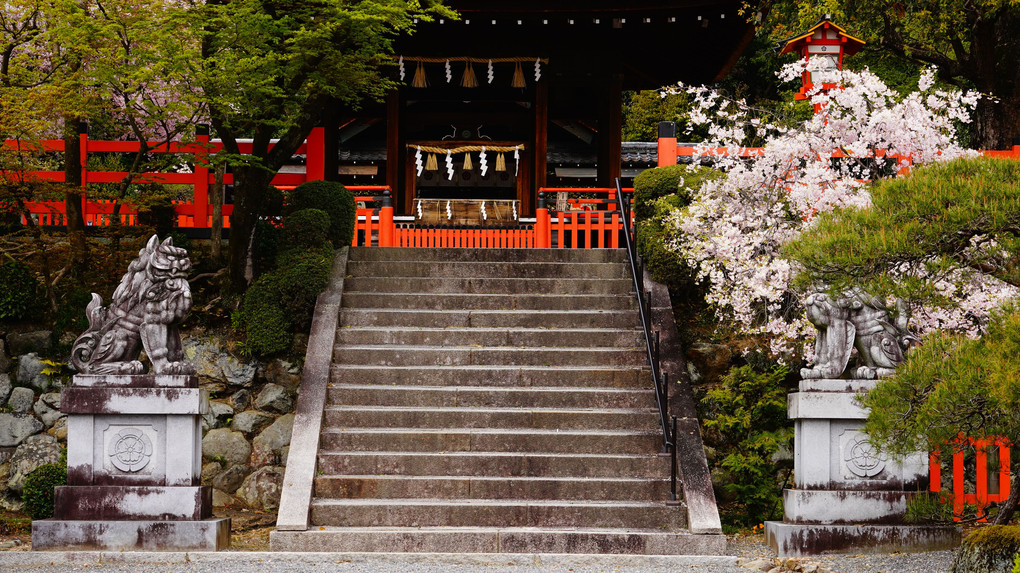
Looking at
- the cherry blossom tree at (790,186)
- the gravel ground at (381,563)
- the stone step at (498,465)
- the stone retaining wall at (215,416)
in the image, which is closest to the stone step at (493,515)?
the stone step at (498,465)

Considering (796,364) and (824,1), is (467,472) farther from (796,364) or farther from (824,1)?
(824,1)

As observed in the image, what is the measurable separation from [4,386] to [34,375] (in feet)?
A: 1.03

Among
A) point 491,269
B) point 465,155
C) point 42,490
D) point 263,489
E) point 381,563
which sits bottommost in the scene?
point 381,563

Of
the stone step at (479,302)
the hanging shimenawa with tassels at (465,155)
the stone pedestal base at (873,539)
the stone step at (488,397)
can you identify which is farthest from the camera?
the hanging shimenawa with tassels at (465,155)

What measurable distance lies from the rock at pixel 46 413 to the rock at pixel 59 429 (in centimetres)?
3

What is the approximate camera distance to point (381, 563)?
297 inches

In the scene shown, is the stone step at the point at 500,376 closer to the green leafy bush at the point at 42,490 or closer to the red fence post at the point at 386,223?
the green leafy bush at the point at 42,490

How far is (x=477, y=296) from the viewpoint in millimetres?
11133

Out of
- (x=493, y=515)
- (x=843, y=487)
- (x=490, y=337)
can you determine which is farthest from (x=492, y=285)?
(x=843, y=487)

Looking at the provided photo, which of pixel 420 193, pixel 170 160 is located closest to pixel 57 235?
pixel 170 160

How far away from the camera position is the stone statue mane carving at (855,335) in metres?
7.80

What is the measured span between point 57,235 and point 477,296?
5104 mm

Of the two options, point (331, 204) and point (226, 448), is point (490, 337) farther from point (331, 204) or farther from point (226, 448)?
point (226, 448)

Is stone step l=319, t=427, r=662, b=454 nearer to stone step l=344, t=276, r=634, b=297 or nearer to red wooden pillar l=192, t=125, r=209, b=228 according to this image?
stone step l=344, t=276, r=634, b=297
